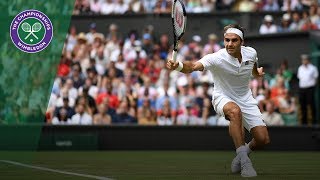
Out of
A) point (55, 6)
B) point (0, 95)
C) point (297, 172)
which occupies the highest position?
point (55, 6)

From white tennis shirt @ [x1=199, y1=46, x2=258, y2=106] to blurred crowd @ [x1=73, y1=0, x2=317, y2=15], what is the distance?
519 inches

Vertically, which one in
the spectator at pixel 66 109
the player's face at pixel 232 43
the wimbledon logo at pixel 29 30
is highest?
the wimbledon logo at pixel 29 30

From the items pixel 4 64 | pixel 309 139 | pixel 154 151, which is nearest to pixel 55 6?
pixel 4 64

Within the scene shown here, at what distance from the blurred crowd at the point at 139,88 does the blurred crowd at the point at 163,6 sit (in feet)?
5.08

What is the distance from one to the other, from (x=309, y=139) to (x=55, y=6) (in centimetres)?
796

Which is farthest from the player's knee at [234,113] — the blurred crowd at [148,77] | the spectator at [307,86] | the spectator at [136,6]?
the spectator at [136,6]

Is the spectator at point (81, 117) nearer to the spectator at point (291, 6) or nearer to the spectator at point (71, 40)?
the spectator at point (71, 40)

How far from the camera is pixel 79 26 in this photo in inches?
991

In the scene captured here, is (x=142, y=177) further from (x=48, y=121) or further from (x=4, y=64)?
(x=48, y=121)

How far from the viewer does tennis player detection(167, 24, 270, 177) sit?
10930mm

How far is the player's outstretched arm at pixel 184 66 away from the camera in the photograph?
1033 cm

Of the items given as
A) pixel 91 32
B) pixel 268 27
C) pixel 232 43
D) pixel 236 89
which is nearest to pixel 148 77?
pixel 91 32

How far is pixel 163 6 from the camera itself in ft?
83.3

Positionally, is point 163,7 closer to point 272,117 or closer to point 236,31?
point 272,117
